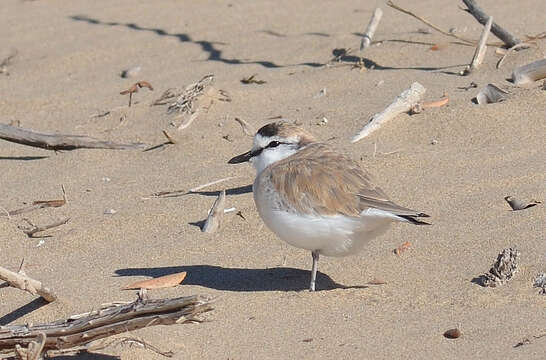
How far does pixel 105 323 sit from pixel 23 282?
2.14ft

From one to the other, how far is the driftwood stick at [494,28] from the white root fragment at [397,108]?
92 centimetres

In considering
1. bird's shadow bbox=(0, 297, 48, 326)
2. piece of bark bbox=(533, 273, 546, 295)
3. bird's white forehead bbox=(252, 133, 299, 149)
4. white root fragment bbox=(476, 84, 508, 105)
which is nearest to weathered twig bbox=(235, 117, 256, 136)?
bird's white forehead bbox=(252, 133, 299, 149)

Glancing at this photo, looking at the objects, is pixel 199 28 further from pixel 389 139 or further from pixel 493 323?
pixel 493 323

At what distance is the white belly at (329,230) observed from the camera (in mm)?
4891

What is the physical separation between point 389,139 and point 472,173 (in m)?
0.83

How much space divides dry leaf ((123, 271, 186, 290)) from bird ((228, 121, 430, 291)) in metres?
0.56

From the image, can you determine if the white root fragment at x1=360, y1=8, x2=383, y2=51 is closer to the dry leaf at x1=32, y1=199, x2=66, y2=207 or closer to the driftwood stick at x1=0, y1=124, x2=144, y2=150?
the driftwood stick at x1=0, y1=124, x2=144, y2=150

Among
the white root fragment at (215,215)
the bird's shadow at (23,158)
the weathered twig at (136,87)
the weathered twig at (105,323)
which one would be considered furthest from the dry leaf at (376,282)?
the weathered twig at (136,87)

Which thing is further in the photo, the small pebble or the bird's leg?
the small pebble

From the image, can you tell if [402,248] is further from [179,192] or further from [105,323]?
[105,323]

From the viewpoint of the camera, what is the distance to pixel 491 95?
22.8ft

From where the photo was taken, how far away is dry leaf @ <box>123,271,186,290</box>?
5.15 meters

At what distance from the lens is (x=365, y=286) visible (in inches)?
199

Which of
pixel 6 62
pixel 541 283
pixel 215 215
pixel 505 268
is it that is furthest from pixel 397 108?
pixel 6 62
